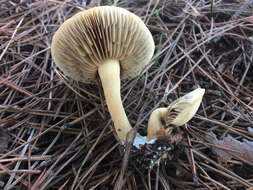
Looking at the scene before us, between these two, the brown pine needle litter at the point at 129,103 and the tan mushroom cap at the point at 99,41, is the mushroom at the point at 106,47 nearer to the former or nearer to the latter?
the tan mushroom cap at the point at 99,41

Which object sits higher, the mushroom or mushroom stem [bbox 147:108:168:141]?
the mushroom

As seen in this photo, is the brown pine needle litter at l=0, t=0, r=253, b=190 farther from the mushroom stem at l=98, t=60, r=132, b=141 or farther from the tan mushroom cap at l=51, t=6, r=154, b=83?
the tan mushroom cap at l=51, t=6, r=154, b=83

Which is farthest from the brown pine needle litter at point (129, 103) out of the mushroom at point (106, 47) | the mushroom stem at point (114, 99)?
the mushroom at point (106, 47)

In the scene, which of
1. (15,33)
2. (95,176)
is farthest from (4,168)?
(15,33)

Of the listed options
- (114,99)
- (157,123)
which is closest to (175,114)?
(157,123)

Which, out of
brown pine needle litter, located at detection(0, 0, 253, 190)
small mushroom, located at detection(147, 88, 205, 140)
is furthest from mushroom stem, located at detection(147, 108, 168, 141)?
brown pine needle litter, located at detection(0, 0, 253, 190)

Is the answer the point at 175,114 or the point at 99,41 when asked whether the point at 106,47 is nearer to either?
the point at 99,41
